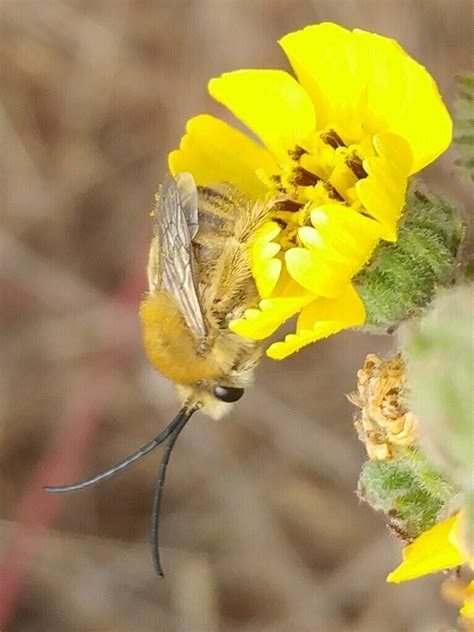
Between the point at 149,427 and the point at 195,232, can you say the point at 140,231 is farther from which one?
the point at 195,232

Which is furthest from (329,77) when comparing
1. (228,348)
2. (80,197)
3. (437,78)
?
(80,197)

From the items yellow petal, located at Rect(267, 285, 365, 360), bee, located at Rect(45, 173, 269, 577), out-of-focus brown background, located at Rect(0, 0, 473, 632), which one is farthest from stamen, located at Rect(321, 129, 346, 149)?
out-of-focus brown background, located at Rect(0, 0, 473, 632)

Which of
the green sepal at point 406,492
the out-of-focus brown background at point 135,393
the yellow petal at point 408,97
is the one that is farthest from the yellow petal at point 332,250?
the out-of-focus brown background at point 135,393

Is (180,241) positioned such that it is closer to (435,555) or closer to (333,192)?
(333,192)

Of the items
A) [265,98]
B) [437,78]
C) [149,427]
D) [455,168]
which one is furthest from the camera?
[149,427]

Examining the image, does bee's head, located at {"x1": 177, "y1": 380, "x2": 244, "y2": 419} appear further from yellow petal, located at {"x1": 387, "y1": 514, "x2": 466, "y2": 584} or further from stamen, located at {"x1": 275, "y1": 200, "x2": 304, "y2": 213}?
yellow petal, located at {"x1": 387, "y1": 514, "x2": 466, "y2": 584}

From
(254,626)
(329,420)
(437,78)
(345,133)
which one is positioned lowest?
(254,626)

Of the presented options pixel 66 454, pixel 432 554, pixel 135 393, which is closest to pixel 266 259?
pixel 432 554
